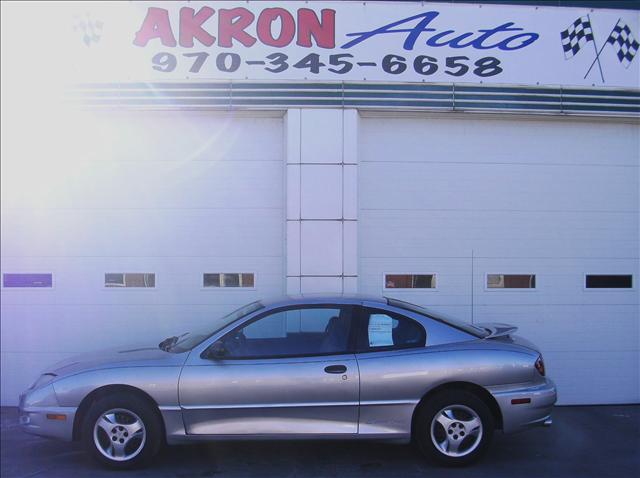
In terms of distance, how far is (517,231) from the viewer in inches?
303

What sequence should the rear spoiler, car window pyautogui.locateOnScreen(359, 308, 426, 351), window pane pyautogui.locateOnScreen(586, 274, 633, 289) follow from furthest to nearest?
1. window pane pyautogui.locateOnScreen(586, 274, 633, 289)
2. the rear spoiler
3. car window pyautogui.locateOnScreen(359, 308, 426, 351)

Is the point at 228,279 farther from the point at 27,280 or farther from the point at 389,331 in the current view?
the point at 389,331

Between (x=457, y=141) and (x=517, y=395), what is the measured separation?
3.67 meters

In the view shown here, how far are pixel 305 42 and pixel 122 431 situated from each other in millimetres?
4897

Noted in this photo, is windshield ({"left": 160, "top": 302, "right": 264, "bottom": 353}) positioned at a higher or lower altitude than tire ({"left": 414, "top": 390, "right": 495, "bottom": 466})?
higher

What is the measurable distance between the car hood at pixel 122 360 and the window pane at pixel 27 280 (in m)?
2.27

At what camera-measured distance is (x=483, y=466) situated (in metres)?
5.23

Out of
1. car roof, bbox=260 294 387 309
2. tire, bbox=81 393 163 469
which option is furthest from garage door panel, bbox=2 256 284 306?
tire, bbox=81 393 163 469

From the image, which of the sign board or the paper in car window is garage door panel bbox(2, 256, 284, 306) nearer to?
the sign board

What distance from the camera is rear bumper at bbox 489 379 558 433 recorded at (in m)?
5.07

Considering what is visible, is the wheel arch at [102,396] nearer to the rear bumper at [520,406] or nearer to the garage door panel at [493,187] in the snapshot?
the rear bumper at [520,406]

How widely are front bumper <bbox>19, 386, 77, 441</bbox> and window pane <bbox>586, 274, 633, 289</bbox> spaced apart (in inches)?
241

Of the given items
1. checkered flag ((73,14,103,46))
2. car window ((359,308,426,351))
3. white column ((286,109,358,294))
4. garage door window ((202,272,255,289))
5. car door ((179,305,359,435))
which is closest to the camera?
car door ((179,305,359,435))

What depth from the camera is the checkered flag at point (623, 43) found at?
7711mm
